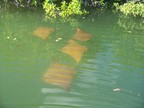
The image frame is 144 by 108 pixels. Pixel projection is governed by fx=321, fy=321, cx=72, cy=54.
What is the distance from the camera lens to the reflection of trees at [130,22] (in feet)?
32.2

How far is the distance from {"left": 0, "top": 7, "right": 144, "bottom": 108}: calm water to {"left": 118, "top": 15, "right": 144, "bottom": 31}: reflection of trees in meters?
0.12

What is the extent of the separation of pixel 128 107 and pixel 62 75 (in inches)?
58.6

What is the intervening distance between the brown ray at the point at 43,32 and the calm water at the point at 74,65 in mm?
131

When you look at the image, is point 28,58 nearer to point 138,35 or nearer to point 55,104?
point 55,104

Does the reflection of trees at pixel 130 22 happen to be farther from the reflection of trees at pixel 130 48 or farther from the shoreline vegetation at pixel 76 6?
the reflection of trees at pixel 130 48

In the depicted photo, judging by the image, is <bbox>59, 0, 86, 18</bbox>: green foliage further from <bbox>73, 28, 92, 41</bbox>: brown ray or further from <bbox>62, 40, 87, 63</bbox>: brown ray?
<bbox>62, 40, 87, 63</bbox>: brown ray

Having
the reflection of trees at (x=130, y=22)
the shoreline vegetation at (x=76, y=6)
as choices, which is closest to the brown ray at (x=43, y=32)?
the shoreline vegetation at (x=76, y=6)

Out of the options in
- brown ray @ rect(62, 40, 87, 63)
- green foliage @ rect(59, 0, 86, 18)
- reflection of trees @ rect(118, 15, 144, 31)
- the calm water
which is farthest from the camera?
green foliage @ rect(59, 0, 86, 18)

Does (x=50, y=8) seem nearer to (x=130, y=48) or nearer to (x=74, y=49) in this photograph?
(x=74, y=49)

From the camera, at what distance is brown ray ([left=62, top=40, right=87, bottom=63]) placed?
7.02 meters

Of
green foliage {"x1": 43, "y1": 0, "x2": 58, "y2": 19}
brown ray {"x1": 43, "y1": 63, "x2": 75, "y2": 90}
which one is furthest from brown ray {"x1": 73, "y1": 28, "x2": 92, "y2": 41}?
brown ray {"x1": 43, "y1": 63, "x2": 75, "y2": 90}

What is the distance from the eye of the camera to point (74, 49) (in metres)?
7.37

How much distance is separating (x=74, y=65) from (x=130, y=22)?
440 cm

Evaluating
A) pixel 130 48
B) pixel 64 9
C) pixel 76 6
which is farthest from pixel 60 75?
pixel 64 9
